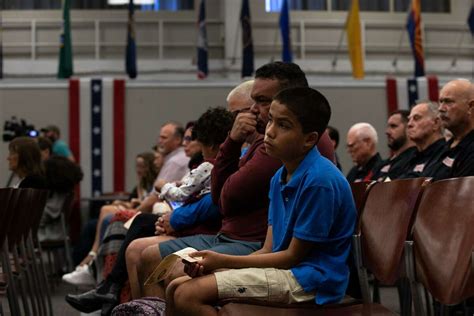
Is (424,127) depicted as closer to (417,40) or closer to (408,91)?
(408,91)

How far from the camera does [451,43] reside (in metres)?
14.8

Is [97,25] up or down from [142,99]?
up

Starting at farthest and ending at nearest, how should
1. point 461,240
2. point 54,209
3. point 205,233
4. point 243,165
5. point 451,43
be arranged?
1. point 451,43
2. point 54,209
3. point 205,233
4. point 243,165
5. point 461,240

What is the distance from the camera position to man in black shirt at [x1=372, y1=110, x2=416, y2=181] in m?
6.10

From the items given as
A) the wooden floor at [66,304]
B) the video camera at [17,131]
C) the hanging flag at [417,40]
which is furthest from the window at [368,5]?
the wooden floor at [66,304]

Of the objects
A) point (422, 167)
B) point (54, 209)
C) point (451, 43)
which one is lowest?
point (54, 209)

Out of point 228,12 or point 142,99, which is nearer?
point 142,99

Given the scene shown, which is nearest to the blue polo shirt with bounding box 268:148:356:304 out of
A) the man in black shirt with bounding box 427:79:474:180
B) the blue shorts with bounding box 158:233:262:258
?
the blue shorts with bounding box 158:233:262:258

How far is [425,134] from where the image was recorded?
5.73m

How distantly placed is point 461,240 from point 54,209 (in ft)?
19.9

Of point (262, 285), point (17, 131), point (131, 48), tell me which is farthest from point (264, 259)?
point (131, 48)

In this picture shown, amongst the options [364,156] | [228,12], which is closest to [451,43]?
[228,12]

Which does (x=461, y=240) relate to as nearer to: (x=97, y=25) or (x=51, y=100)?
(x=51, y=100)

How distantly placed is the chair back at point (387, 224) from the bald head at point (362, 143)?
4096 millimetres
